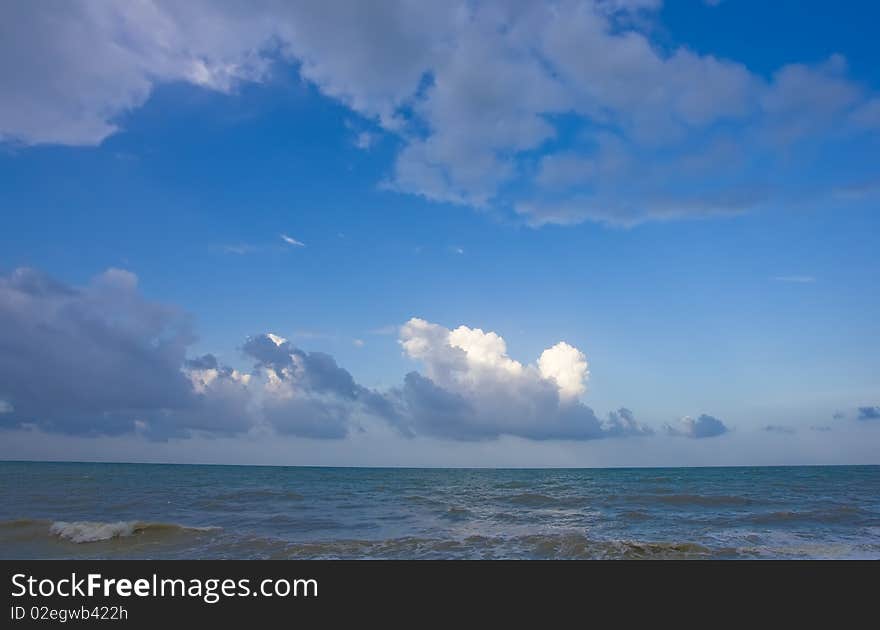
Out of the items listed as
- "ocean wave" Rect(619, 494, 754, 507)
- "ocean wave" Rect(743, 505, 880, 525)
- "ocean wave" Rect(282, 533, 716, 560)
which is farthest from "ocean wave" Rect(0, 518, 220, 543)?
"ocean wave" Rect(619, 494, 754, 507)

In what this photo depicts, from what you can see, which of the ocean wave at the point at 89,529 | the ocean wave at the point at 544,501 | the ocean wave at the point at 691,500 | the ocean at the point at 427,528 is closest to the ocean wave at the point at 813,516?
the ocean at the point at 427,528

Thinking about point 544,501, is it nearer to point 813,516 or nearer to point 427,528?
point 813,516

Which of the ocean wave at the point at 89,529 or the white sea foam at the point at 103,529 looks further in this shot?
the ocean wave at the point at 89,529

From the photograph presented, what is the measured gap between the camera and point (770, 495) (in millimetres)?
41906

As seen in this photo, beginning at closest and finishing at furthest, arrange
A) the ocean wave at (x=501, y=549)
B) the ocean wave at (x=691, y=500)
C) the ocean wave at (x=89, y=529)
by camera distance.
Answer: the ocean wave at (x=501, y=549) < the ocean wave at (x=89, y=529) < the ocean wave at (x=691, y=500)

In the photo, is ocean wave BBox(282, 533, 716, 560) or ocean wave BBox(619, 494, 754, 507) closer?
ocean wave BBox(282, 533, 716, 560)

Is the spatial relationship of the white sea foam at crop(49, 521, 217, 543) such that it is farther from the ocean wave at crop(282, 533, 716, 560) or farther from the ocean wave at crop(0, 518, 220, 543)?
the ocean wave at crop(282, 533, 716, 560)

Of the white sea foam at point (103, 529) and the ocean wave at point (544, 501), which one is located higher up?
the white sea foam at point (103, 529)

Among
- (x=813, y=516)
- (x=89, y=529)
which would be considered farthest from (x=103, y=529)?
(x=813, y=516)

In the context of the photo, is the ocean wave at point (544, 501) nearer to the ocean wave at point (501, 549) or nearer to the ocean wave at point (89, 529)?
the ocean wave at point (501, 549)

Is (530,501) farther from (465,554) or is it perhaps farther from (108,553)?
(108,553)

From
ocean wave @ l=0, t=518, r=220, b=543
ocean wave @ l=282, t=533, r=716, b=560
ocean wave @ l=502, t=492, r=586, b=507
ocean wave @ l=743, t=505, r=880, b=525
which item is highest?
ocean wave @ l=282, t=533, r=716, b=560

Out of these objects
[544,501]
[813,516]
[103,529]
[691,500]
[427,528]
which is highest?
[103,529]
